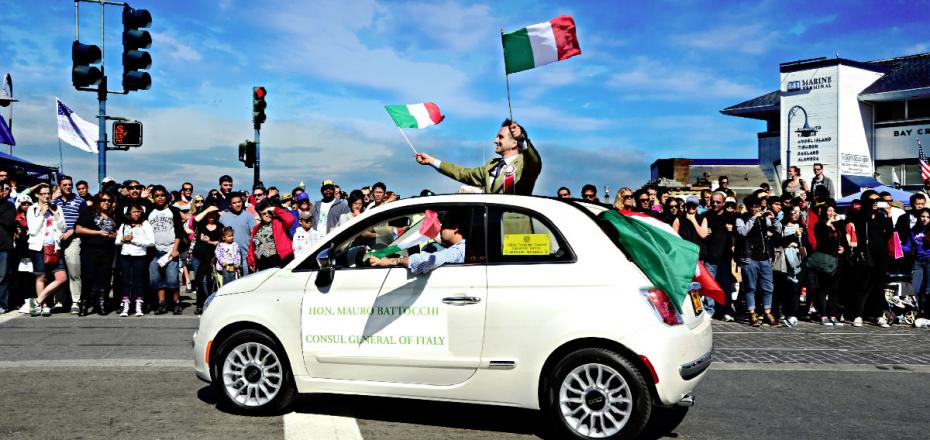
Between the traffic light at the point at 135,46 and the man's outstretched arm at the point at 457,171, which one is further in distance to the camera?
the traffic light at the point at 135,46

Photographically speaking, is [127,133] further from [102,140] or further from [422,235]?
[422,235]

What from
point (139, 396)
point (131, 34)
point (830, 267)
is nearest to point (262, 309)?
point (139, 396)

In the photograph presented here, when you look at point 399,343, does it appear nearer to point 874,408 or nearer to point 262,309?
point 262,309

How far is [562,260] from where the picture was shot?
528 cm

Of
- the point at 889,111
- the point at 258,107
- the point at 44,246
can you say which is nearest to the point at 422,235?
the point at 44,246

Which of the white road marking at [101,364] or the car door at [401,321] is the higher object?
the car door at [401,321]

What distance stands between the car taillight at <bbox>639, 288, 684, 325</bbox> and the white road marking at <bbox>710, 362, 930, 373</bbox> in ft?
10.6

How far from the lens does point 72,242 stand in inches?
488

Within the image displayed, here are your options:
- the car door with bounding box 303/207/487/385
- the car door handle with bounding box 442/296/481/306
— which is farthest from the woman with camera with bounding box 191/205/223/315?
the car door handle with bounding box 442/296/481/306

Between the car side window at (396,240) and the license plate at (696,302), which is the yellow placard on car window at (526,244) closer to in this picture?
the car side window at (396,240)

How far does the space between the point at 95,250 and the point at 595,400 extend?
367 inches

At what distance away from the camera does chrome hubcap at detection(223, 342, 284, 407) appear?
19.2 feet

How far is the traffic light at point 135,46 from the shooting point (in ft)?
40.7

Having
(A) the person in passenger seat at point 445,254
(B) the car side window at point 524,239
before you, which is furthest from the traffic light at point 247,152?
(B) the car side window at point 524,239
